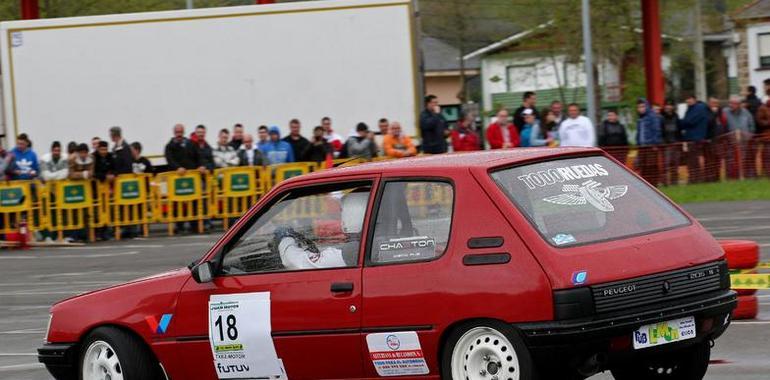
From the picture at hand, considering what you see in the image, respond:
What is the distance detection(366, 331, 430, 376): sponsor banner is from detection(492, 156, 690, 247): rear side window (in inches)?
35.2

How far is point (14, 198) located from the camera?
2511 centimetres

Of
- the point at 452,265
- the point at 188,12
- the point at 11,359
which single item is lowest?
the point at 11,359

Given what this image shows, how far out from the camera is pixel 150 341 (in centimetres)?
870

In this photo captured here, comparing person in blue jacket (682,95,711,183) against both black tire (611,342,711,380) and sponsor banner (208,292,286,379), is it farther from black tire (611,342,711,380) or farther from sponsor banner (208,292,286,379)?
sponsor banner (208,292,286,379)

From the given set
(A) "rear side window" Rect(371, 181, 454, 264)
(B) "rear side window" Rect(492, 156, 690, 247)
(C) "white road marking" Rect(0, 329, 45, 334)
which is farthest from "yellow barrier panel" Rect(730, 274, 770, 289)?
(C) "white road marking" Rect(0, 329, 45, 334)

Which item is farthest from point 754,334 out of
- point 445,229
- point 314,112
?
point 314,112

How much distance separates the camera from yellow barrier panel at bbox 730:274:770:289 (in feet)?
35.9

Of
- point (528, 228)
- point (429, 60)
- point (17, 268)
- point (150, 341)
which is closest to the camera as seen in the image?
point (528, 228)

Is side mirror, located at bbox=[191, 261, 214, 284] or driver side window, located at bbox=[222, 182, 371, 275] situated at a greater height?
driver side window, located at bbox=[222, 182, 371, 275]

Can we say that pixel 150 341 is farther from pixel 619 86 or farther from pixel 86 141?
pixel 619 86

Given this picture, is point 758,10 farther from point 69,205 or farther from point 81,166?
point 69,205

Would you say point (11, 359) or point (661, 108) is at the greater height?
point (661, 108)

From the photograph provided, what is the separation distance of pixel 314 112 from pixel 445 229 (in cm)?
2001

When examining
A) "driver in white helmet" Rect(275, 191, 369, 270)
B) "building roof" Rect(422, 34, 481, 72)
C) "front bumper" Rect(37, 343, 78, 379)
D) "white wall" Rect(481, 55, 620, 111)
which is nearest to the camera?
"driver in white helmet" Rect(275, 191, 369, 270)
